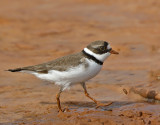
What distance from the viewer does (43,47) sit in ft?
41.9

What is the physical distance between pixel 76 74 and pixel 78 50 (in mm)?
5333

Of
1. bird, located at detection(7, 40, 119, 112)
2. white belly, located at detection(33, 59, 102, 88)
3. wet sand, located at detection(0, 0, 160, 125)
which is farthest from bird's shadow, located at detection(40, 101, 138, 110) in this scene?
white belly, located at detection(33, 59, 102, 88)

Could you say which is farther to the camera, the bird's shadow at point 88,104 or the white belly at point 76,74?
the bird's shadow at point 88,104

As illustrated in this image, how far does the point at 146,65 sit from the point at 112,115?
4.02 meters

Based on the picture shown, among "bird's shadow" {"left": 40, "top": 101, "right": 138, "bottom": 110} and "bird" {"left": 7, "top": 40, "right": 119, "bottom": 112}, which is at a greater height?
"bird" {"left": 7, "top": 40, "right": 119, "bottom": 112}

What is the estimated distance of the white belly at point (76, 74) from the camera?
23.1 ft

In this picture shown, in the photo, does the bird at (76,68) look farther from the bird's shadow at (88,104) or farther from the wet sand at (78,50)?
the wet sand at (78,50)

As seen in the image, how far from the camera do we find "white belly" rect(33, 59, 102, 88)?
7039 millimetres

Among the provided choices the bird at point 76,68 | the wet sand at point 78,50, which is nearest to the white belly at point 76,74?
the bird at point 76,68

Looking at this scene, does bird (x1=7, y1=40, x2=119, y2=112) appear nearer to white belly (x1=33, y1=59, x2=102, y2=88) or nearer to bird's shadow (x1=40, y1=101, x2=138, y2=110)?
white belly (x1=33, y1=59, x2=102, y2=88)

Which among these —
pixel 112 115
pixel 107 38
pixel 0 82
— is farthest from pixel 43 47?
pixel 112 115

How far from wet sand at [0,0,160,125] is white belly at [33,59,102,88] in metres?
0.55

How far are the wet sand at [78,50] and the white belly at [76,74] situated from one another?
55 centimetres

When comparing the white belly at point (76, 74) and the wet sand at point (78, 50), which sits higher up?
the white belly at point (76, 74)
